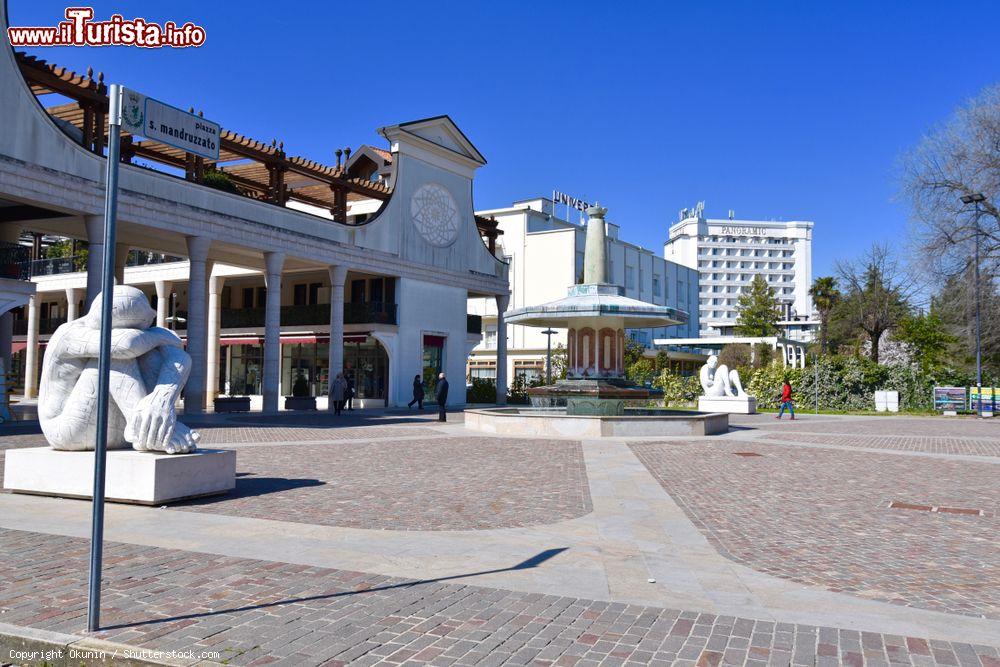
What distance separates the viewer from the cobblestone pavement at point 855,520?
639 cm

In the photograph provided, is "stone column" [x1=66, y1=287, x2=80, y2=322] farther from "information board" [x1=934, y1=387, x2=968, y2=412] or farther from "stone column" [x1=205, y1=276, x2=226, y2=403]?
"information board" [x1=934, y1=387, x2=968, y2=412]

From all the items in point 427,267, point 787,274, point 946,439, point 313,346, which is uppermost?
point 787,274

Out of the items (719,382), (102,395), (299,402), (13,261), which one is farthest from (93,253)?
(719,382)

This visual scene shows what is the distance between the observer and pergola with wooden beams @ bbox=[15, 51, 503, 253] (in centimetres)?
2381

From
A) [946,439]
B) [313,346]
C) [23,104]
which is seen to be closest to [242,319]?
[313,346]

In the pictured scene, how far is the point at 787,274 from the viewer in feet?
514

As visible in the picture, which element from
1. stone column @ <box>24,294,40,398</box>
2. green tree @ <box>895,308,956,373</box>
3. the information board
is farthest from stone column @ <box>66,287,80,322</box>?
green tree @ <box>895,308,956,373</box>

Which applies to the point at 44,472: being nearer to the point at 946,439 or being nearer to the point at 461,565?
the point at 461,565

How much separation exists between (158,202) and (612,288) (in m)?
15.1

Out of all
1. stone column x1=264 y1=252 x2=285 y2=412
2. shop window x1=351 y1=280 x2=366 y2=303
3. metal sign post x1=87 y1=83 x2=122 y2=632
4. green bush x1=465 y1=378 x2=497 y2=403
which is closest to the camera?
metal sign post x1=87 y1=83 x2=122 y2=632

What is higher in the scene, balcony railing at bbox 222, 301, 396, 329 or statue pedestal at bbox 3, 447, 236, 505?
balcony railing at bbox 222, 301, 396, 329

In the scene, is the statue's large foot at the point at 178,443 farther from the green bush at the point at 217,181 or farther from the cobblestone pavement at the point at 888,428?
the green bush at the point at 217,181

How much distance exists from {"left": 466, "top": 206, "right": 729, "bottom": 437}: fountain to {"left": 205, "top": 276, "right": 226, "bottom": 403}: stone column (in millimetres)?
19080

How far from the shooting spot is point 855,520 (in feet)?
30.2
